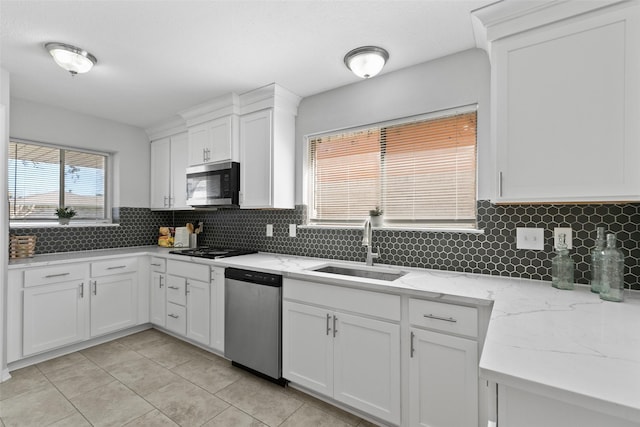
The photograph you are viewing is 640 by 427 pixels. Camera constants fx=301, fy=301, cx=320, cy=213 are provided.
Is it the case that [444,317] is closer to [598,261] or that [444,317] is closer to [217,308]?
[598,261]

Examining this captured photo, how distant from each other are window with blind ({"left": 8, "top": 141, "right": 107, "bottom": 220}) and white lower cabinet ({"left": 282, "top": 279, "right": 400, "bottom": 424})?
294cm

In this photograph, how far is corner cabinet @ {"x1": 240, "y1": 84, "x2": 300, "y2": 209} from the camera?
276cm

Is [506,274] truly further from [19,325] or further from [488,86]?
[19,325]

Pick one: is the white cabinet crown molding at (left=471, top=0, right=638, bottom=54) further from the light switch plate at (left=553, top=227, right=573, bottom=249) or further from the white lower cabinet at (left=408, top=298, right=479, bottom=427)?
the white lower cabinet at (left=408, top=298, right=479, bottom=427)

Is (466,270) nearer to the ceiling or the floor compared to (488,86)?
nearer to the floor

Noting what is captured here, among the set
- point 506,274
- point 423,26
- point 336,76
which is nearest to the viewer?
point 423,26

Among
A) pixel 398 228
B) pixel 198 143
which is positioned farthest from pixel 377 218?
pixel 198 143

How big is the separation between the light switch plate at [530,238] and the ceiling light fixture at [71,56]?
3.14 m

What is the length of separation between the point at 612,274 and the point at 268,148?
2.48 meters

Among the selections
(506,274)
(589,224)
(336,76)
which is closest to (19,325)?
(336,76)

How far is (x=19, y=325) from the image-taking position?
2.54 metres

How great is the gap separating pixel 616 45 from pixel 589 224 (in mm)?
915

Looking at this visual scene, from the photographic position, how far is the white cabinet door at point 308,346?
202 cm

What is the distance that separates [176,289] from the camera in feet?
10.0
